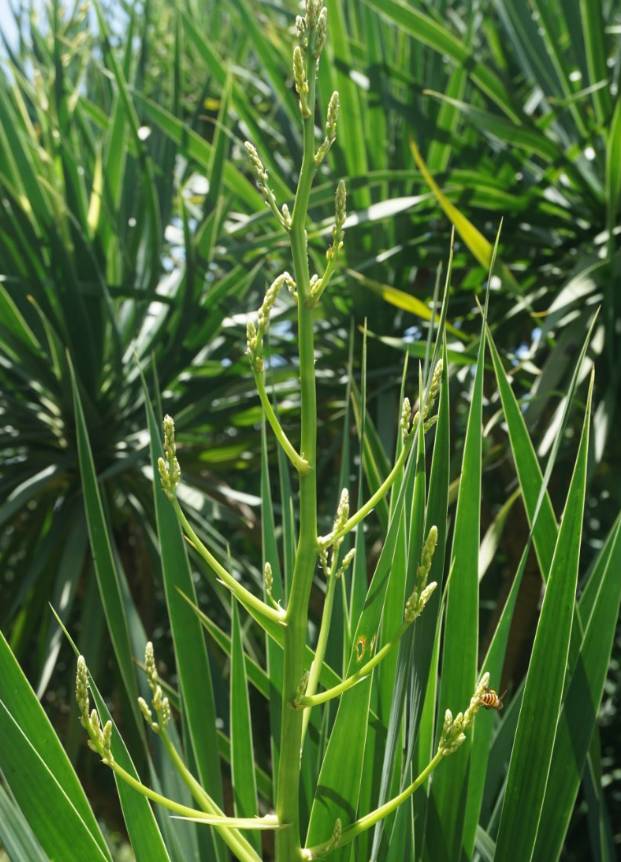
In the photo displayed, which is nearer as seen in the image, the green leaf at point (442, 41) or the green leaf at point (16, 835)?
the green leaf at point (16, 835)

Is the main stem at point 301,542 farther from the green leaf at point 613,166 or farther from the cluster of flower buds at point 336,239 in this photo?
the green leaf at point 613,166

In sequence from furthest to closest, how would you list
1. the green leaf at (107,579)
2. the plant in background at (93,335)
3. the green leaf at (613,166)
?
the plant in background at (93,335) → the green leaf at (613,166) → the green leaf at (107,579)

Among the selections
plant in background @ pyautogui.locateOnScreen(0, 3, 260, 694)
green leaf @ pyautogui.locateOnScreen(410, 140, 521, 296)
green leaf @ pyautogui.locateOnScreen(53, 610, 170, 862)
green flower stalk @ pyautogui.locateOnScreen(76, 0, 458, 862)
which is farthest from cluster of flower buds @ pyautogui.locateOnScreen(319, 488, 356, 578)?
plant in background @ pyautogui.locateOnScreen(0, 3, 260, 694)

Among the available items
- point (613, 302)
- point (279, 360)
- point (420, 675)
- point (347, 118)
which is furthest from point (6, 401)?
point (420, 675)

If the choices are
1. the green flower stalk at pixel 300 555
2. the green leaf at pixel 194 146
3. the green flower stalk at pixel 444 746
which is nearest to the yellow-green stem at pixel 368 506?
the green flower stalk at pixel 300 555

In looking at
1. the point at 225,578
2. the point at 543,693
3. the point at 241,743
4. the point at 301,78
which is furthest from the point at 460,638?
the point at 301,78

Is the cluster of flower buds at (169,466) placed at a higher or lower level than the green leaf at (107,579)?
higher

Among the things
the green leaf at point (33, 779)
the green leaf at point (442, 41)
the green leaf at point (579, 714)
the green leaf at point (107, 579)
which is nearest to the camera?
the green leaf at point (33, 779)

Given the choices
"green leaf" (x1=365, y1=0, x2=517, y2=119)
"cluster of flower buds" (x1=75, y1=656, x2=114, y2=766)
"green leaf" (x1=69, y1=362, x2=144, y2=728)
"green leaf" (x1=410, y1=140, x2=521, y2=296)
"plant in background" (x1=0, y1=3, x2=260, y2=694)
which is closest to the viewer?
"cluster of flower buds" (x1=75, y1=656, x2=114, y2=766)

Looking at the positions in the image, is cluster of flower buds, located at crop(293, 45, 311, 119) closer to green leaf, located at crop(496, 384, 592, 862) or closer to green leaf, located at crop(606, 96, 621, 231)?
green leaf, located at crop(496, 384, 592, 862)
